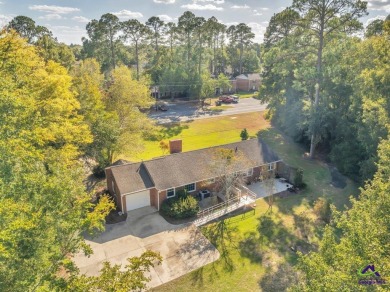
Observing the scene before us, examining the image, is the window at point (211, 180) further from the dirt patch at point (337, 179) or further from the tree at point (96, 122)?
the dirt patch at point (337, 179)

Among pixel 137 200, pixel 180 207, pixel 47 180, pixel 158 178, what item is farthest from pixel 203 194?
pixel 47 180

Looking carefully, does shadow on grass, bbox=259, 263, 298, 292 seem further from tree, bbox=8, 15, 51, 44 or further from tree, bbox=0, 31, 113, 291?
tree, bbox=8, 15, 51, 44

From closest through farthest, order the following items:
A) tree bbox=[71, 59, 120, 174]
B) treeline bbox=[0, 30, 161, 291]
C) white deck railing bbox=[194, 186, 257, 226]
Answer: treeline bbox=[0, 30, 161, 291], white deck railing bbox=[194, 186, 257, 226], tree bbox=[71, 59, 120, 174]

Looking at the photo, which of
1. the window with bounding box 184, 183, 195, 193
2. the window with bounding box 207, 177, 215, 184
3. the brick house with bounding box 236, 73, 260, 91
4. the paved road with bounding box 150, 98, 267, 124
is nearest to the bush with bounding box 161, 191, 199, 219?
the window with bounding box 184, 183, 195, 193

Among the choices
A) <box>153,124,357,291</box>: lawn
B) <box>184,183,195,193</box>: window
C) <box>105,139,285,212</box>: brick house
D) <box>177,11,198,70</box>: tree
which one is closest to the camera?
<box>153,124,357,291</box>: lawn

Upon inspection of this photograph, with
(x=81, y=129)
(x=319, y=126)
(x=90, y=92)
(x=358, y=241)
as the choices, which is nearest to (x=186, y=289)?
(x=358, y=241)

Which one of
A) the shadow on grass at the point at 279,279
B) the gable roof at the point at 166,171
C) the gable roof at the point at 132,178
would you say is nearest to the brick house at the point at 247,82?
the gable roof at the point at 166,171

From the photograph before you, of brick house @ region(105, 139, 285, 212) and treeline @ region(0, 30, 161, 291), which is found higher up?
treeline @ region(0, 30, 161, 291)

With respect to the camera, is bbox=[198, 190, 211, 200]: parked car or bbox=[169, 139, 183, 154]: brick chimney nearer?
bbox=[198, 190, 211, 200]: parked car
